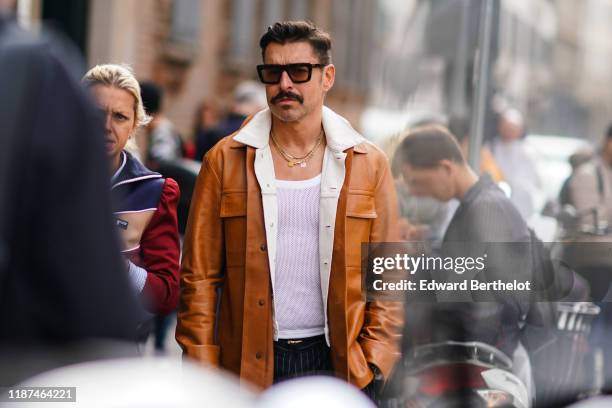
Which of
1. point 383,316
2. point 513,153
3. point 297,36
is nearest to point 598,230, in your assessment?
point 513,153

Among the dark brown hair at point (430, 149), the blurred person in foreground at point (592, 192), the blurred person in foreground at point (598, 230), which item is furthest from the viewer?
the blurred person in foreground at point (592, 192)

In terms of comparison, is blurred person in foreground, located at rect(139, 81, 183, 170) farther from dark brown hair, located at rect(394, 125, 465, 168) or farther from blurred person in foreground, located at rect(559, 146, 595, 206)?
dark brown hair, located at rect(394, 125, 465, 168)

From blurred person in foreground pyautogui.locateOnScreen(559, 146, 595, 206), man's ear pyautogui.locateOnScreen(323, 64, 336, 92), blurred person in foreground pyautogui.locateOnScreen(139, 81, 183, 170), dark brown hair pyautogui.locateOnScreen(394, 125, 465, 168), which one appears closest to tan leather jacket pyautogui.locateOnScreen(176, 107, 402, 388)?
man's ear pyautogui.locateOnScreen(323, 64, 336, 92)

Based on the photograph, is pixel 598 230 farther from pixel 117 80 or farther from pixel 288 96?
pixel 117 80

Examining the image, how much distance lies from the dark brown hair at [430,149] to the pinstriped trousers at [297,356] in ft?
4.61

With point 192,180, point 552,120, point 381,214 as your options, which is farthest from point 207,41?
point 381,214

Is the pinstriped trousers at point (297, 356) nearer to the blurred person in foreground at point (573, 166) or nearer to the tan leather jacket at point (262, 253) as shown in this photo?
the tan leather jacket at point (262, 253)

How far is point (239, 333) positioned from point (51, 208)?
8.01ft

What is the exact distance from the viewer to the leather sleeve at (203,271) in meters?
4.39

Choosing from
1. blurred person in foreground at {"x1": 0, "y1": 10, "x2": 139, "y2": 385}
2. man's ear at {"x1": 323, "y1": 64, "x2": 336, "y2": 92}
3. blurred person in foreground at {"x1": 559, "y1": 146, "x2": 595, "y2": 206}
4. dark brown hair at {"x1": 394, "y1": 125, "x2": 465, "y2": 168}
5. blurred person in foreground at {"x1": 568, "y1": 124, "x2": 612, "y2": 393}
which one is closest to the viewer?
blurred person in foreground at {"x1": 0, "y1": 10, "x2": 139, "y2": 385}

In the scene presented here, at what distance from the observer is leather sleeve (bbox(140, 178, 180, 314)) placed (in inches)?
165

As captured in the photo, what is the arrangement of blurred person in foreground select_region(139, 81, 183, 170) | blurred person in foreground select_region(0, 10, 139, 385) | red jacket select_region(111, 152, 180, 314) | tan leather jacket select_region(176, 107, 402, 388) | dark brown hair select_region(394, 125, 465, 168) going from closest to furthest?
blurred person in foreground select_region(0, 10, 139, 385) → red jacket select_region(111, 152, 180, 314) → tan leather jacket select_region(176, 107, 402, 388) → dark brown hair select_region(394, 125, 465, 168) → blurred person in foreground select_region(139, 81, 183, 170)

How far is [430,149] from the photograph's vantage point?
219 inches

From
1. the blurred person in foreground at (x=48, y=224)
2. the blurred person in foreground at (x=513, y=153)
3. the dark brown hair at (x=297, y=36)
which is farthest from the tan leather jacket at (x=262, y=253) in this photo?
the blurred person in foreground at (x=513, y=153)
